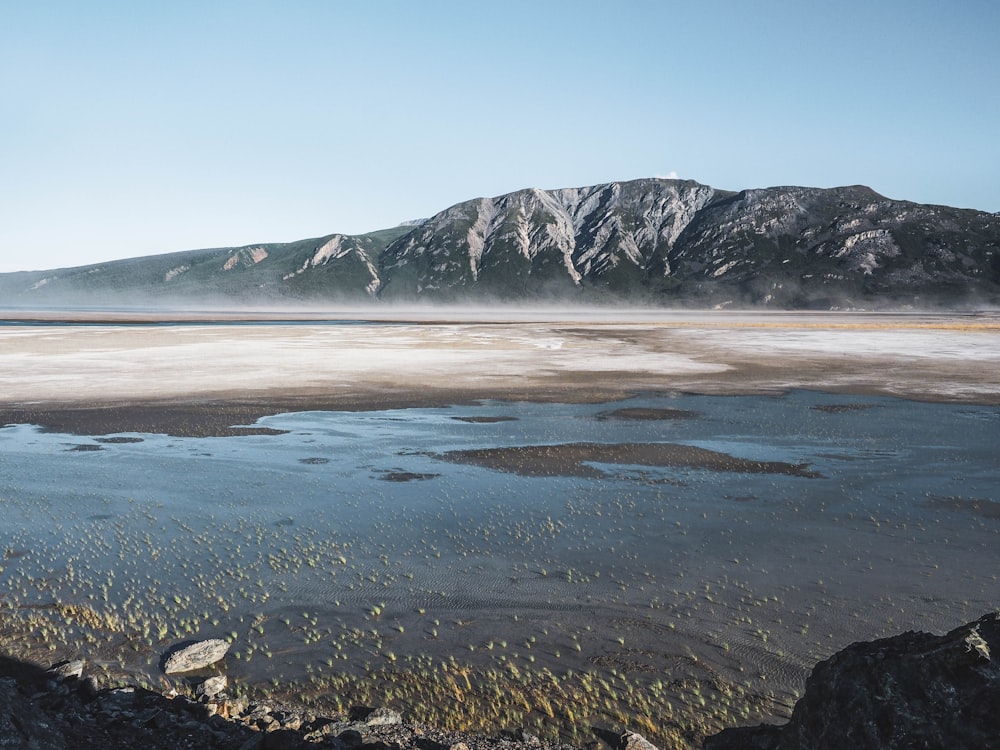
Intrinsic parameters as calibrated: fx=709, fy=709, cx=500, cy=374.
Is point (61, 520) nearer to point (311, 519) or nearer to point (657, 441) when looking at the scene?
point (311, 519)

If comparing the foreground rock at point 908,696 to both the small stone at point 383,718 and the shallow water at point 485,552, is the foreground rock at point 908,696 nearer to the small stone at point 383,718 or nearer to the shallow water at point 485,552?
the shallow water at point 485,552

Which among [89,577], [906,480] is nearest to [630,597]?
[89,577]

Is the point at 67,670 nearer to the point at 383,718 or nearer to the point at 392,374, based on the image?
the point at 383,718

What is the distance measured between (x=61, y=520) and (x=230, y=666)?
6762mm

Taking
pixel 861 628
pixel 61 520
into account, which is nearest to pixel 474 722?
pixel 861 628

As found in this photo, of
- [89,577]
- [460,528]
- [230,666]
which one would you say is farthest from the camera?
[460,528]

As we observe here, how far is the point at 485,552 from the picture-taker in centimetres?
1096

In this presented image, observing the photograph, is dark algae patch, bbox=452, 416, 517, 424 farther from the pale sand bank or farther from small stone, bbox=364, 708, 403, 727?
small stone, bbox=364, 708, 403, 727

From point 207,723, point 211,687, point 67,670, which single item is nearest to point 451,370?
point 67,670

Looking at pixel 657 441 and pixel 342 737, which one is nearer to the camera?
pixel 342 737

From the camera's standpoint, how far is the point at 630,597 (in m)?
9.30

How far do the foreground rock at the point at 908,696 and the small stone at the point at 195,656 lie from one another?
19.0 feet

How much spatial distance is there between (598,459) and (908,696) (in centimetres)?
1311

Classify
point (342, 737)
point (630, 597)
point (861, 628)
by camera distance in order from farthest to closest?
1. point (630, 597)
2. point (861, 628)
3. point (342, 737)
